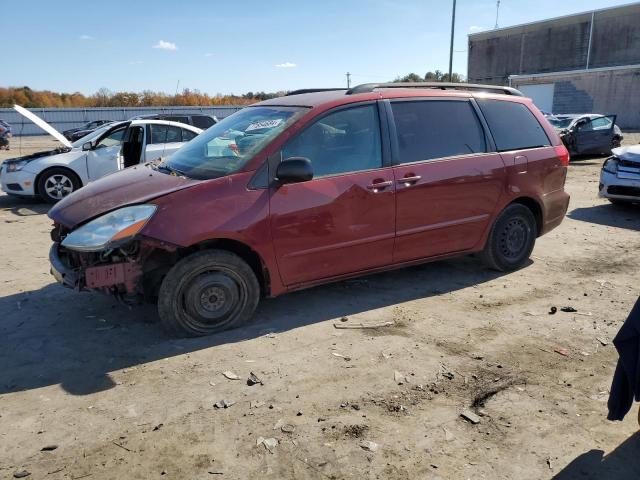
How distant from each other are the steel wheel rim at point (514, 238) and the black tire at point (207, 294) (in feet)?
9.53

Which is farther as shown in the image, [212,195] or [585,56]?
[585,56]

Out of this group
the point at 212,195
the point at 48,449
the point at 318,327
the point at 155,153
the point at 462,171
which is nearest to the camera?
the point at 48,449

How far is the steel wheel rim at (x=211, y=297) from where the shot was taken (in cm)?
406

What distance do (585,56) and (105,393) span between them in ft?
201

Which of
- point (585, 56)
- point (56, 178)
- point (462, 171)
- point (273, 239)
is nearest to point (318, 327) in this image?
point (273, 239)

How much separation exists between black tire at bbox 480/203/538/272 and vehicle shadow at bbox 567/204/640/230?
3244 mm

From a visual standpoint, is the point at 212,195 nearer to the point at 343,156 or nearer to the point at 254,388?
the point at 343,156

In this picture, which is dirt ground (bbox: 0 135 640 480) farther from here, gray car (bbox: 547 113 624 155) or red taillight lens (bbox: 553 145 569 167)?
gray car (bbox: 547 113 624 155)

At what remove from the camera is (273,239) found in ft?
13.7

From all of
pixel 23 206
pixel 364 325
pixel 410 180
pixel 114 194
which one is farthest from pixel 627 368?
pixel 23 206

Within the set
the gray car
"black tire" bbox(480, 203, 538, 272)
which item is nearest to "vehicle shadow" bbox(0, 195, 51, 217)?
"black tire" bbox(480, 203, 538, 272)

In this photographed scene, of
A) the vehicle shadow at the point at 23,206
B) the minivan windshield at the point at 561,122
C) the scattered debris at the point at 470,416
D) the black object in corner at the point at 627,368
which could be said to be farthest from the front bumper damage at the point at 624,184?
the vehicle shadow at the point at 23,206

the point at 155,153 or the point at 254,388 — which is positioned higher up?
the point at 155,153

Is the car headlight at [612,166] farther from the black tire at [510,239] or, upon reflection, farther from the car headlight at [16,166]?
the car headlight at [16,166]
